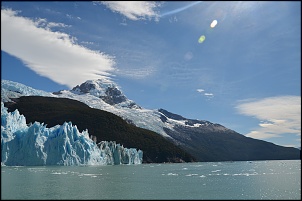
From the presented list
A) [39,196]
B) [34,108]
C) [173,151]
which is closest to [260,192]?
[39,196]

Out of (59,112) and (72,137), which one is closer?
(72,137)

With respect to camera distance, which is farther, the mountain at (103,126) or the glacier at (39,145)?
the mountain at (103,126)

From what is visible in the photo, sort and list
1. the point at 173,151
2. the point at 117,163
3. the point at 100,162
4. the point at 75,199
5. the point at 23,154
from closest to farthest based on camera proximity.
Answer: the point at 75,199 < the point at 23,154 < the point at 100,162 < the point at 117,163 < the point at 173,151

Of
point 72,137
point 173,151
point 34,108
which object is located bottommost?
point 173,151

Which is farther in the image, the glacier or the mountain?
the mountain

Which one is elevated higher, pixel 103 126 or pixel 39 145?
pixel 103 126

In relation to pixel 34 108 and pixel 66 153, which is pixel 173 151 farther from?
pixel 66 153

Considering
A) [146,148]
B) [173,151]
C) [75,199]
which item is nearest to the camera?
[75,199]

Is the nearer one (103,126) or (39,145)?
(39,145)
